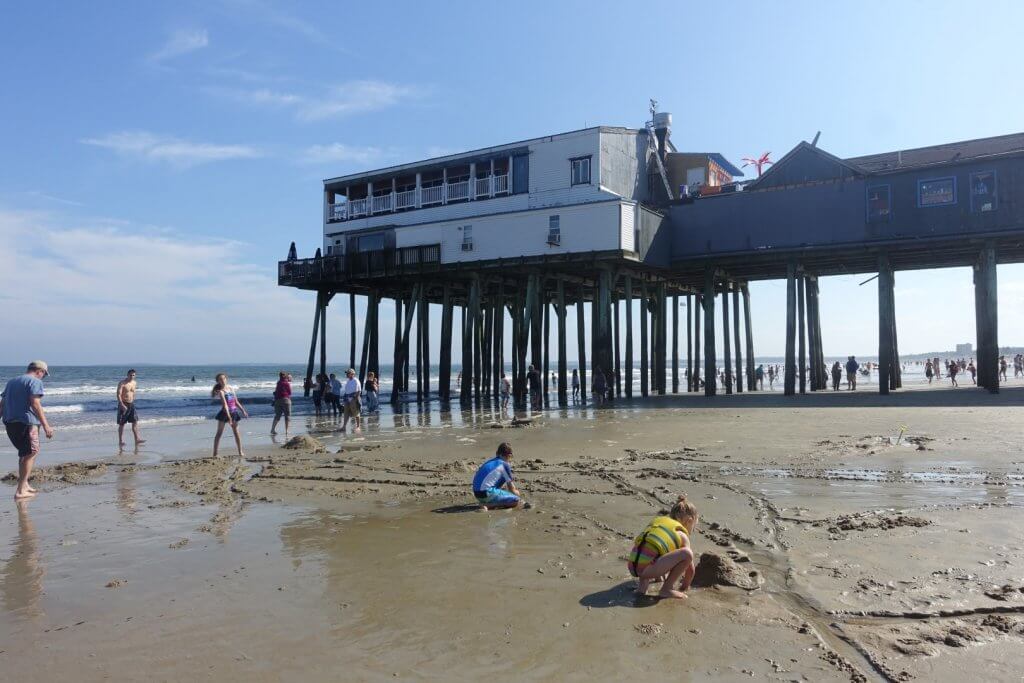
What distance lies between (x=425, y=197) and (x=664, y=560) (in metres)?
30.2

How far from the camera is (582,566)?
6145 millimetres

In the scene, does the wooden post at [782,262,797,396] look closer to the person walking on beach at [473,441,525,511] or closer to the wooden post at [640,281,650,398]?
the wooden post at [640,281,650,398]

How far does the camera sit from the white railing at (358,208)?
3562 centimetres

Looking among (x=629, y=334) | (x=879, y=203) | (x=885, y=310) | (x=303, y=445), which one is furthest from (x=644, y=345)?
(x=303, y=445)

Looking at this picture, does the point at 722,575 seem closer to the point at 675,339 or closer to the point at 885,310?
the point at 885,310

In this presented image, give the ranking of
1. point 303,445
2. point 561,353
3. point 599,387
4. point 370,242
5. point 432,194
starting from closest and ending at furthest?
point 303,445
point 599,387
point 561,353
point 432,194
point 370,242

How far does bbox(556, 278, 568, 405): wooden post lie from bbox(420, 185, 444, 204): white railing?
7299 millimetres

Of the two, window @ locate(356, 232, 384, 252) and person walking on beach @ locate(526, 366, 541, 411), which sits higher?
window @ locate(356, 232, 384, 252)

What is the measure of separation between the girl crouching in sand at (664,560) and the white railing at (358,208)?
32429 mm

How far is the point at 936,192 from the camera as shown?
25531 mm

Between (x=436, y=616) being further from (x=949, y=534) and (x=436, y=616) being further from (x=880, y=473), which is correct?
(x=880, y=473)

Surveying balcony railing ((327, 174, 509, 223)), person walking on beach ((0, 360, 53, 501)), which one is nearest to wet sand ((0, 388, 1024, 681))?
person walking on beach ((0, 360, 53, 501))

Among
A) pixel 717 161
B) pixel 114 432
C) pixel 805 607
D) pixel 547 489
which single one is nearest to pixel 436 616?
pixel 805 607

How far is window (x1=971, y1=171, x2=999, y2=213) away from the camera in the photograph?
2473 centimetres
